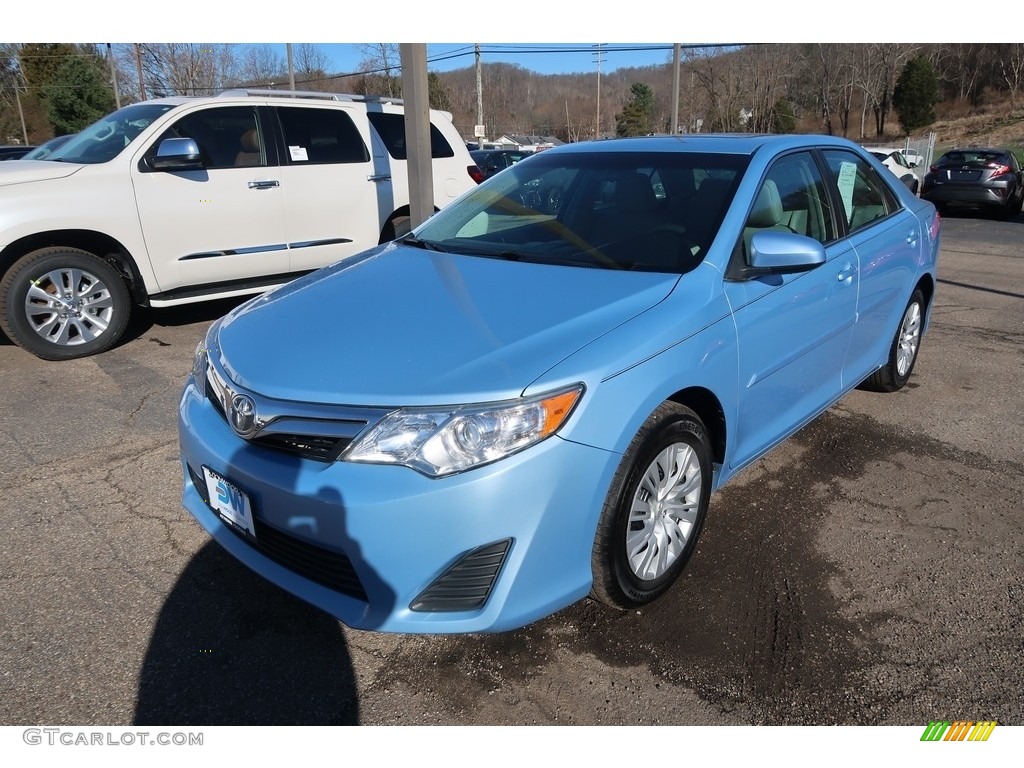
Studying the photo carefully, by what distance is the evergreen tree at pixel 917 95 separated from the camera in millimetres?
48156

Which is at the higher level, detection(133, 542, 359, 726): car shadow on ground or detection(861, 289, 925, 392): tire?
detection(861, 289, 925, 392): tire

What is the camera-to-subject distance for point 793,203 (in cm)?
354

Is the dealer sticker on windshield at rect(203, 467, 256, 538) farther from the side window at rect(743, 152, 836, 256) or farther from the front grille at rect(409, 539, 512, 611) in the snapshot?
the side window at rect(743, 152, 836, 256)

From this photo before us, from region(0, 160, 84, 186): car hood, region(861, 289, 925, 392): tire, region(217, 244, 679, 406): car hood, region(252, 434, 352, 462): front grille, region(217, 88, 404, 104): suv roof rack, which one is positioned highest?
region(217, 88, 404, 104): suv roof rack

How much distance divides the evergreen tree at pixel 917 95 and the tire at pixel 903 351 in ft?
172

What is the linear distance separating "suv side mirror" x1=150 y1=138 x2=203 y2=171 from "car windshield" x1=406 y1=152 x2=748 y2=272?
294 centimetres

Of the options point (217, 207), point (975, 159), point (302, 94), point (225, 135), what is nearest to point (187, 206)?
point (217, 207)

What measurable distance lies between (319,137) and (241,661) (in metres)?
5.56

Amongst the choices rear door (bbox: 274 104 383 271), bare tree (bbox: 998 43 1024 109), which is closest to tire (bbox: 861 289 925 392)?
rear door (bbox: 274 104 383 271)

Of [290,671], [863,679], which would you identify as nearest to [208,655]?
[290,671]

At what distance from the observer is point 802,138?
12.4ft

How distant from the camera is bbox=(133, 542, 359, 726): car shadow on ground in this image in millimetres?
2250

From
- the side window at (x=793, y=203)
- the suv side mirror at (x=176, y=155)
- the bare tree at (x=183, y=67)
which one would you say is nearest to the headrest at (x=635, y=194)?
the side window at (x=793, y=203)

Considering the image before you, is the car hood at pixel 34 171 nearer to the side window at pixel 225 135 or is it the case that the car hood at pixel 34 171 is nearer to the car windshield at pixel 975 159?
the side window at pixel 225 135
